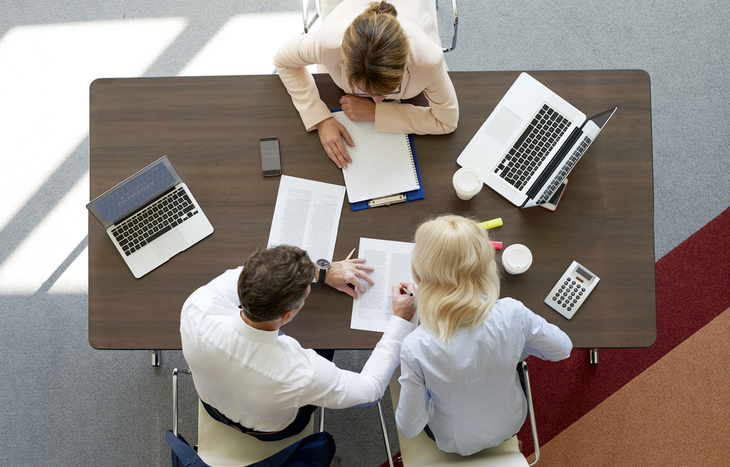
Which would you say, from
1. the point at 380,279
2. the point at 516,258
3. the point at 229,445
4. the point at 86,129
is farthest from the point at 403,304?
the point at 86,129

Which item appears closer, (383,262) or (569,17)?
(383,262)

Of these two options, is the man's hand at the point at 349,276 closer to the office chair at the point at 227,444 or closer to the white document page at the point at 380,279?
the white document page at the point at 380,279

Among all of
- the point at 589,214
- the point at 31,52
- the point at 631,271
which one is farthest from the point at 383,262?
the point at 31,52

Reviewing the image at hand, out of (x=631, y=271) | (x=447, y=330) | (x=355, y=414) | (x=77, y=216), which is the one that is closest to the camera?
(x=447, y=330)

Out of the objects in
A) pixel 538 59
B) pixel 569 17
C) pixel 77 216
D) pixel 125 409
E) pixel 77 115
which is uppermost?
pixel 569 17

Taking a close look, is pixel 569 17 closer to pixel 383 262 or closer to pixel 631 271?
pixel 631 271

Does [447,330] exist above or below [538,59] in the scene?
below

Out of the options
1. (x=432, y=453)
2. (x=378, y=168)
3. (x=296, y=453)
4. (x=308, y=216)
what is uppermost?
(x=378, y=168)

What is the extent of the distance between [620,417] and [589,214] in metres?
1.18

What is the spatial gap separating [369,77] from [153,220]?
2.75 feet

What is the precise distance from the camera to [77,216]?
98.3 inches

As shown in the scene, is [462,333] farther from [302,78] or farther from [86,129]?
[86,129]

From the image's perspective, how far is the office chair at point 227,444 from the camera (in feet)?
5.43

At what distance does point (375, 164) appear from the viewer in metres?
1.69
